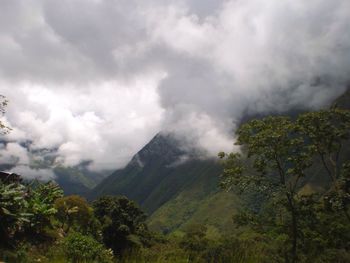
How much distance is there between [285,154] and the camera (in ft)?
86.1

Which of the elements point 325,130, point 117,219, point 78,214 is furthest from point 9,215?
point 117,219

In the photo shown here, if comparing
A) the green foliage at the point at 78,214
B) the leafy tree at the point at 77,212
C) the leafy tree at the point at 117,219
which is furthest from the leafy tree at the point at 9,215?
the leafy tree at the point at 117,219

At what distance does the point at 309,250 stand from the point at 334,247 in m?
3.76

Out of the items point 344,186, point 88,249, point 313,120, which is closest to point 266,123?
point 313,120

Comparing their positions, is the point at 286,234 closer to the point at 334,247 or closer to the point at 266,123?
the point at 334,247

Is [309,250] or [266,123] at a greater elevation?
[266,123]

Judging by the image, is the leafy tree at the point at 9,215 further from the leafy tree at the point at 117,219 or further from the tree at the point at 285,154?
the leafy tree at the point at 117,219

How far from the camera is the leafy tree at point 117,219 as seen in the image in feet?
145

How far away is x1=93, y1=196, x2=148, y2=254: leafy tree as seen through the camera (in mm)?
44062

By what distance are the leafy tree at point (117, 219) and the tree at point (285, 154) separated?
67.0 feet

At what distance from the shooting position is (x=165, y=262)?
472cm

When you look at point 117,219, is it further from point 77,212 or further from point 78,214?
point 77,212

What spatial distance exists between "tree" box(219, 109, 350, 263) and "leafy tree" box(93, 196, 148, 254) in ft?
67.0

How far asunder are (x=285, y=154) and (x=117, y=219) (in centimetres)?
2913
